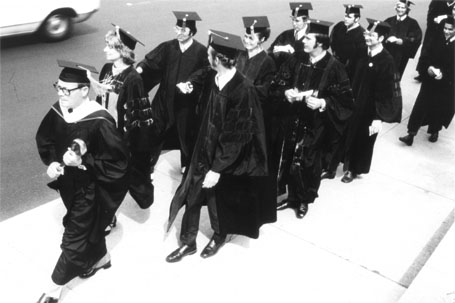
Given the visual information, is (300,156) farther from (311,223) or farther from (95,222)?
(95,222)

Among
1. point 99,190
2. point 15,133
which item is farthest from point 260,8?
point 99,190

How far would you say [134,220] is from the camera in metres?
5.12

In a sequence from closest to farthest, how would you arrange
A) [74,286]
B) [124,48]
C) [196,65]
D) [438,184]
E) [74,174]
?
[74,174]
[74,286]
[124,48]
[196,65]
[438,184]

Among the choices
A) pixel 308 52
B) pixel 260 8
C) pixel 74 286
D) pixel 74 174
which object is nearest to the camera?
pixel 74 174

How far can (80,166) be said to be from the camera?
12.2 feet

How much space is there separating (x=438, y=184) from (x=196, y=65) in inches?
133

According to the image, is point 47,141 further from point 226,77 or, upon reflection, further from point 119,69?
→ point 226,77

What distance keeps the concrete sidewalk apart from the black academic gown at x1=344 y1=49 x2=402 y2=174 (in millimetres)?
424

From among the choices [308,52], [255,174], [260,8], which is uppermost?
[308,52]

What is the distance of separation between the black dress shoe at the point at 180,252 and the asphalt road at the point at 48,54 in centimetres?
172

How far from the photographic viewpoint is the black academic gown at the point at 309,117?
507 centimetres

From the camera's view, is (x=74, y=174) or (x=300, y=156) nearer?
(x=74, y=174)

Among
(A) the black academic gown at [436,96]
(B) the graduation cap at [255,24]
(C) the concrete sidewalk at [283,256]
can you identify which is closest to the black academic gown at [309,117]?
(C) the concrete sidewalk at [283,256]

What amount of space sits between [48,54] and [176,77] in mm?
5286
